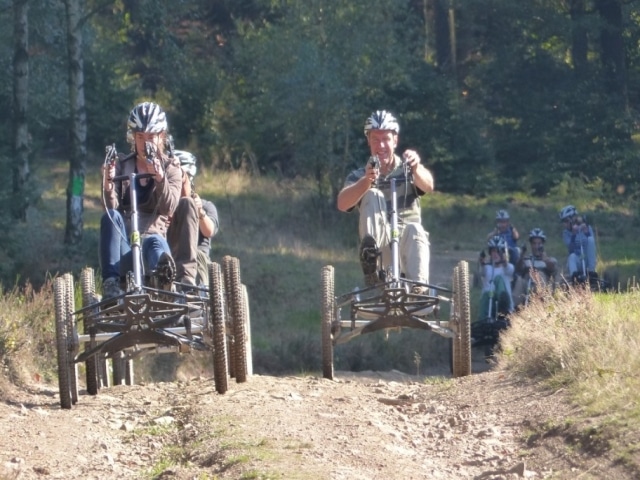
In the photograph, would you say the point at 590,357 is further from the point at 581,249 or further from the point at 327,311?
the point at 581,249

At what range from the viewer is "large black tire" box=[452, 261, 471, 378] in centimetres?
988

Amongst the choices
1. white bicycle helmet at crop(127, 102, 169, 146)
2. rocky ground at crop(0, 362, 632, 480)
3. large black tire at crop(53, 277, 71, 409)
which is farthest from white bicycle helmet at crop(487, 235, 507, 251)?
large black tire at crop(53, 277, 71, 409)

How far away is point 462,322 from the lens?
988cm

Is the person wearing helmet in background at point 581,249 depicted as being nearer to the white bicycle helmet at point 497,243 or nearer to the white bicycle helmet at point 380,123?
the white bicycle helmet at point 497,243

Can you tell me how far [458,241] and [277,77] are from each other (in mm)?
5530

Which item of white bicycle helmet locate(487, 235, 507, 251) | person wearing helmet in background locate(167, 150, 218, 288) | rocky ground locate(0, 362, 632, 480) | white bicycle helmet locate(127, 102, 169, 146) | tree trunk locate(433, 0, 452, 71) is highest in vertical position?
tree trunk locate(433, 0, 452, 71)

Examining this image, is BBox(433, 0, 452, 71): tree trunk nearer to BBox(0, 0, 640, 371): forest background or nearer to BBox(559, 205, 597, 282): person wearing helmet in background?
BBox(0, 0, 640, 371): forest background

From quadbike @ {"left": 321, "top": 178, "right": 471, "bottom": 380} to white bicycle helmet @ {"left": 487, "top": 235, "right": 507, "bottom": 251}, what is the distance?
26.6ft

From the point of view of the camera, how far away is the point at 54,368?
453 inches

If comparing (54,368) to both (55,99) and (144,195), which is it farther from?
(55,99)

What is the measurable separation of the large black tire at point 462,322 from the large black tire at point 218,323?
1855mm

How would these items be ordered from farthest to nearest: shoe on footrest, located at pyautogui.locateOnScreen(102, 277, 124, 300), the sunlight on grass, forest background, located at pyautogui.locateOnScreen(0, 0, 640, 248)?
forest background, located at pyautogui.locateOnScreen(0, 0, 640, 248) → shoe on footrest, located at pyautogui.locateOnScreen(102, 277, 124, 300) → the sunlight on grass

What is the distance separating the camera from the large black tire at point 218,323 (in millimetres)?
8781

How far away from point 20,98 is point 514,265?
9.38m
